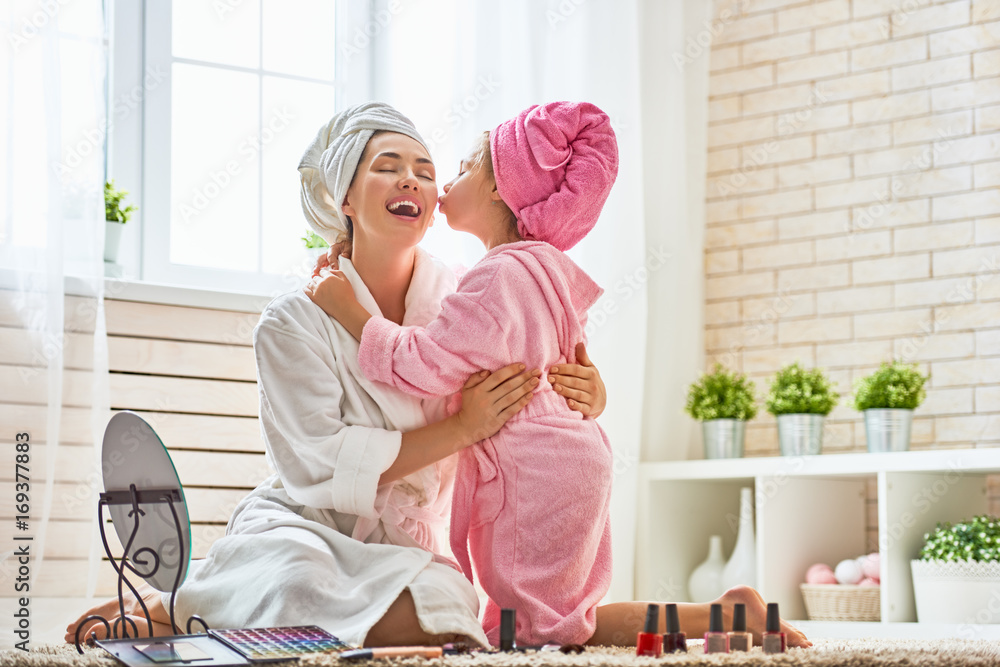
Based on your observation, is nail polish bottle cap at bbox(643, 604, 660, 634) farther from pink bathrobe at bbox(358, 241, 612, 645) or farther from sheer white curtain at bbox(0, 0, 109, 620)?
sheer white curtain at bbox(0, 0, 109, 620)

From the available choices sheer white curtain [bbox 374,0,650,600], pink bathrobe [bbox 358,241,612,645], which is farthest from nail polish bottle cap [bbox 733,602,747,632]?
sheer white curtain [bbox 374,0,650,600]

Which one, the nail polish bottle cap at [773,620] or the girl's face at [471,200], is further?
the girl's face at [471,200]

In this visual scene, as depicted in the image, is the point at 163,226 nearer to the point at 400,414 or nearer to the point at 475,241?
the point at 475,241

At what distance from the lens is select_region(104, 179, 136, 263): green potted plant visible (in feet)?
9.12

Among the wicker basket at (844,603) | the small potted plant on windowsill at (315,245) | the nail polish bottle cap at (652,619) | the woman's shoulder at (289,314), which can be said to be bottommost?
the wicker basket at (844,603)

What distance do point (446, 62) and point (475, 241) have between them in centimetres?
55

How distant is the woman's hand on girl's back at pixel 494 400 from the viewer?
1.82m

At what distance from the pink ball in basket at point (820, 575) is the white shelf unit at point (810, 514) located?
7 cm

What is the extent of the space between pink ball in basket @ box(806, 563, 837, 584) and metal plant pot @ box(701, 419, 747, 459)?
39 centimetres

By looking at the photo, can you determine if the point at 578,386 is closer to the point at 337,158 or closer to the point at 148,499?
the point at 337,158

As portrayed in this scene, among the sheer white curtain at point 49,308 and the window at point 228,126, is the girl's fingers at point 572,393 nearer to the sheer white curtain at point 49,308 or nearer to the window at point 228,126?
the sheer white curtain at point 49,308

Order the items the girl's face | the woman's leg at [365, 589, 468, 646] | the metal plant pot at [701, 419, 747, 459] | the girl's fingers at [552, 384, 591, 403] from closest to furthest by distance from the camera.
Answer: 1. the woman's leg at [365, 589, 468, 646]
2. the girl's fingers at [552, 384, 591, 403]
3. the girl's face
4. the metal plant pot at [701, 419, 747, 459]

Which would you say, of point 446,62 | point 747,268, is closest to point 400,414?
point 446,62

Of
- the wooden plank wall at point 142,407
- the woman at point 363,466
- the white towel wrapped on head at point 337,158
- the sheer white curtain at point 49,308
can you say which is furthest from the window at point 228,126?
the woman at point 363,466
